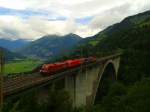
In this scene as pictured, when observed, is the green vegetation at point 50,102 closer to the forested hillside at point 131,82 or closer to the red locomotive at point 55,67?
the forested hillside at point 131,82

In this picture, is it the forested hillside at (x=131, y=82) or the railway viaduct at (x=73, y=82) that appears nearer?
the railway viaduct at (x=73, y=82)

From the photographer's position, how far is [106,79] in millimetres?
104125

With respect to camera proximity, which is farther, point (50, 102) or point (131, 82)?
point (131, 82)

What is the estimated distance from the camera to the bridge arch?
97.9 meters

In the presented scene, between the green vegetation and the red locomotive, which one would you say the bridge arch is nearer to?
the red locomotive

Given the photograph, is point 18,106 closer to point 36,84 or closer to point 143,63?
point 36,84

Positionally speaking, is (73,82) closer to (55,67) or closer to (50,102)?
(55,67)

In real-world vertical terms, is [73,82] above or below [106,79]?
above

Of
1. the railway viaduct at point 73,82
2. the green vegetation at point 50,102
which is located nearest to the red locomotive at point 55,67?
the railway viaduct at point 73,82

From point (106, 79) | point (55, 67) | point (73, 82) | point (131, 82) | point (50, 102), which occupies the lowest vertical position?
point (131, 82)

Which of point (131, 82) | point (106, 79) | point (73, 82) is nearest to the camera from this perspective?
point (73, 82)

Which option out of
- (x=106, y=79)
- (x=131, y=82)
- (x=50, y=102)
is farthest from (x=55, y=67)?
(x=131, y=82)

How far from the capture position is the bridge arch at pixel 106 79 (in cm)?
9786

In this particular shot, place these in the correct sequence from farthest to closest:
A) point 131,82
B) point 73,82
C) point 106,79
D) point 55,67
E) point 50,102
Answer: point 131,82 < point 106,79 < point 55,67 < point 73,82 < point 50,102
